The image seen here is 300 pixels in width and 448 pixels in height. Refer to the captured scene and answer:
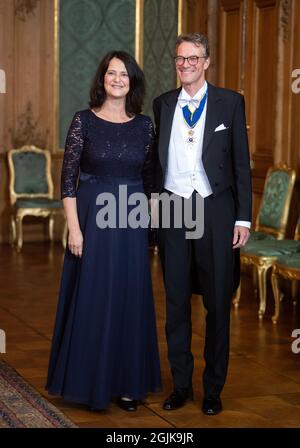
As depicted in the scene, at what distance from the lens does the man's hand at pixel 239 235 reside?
411cm

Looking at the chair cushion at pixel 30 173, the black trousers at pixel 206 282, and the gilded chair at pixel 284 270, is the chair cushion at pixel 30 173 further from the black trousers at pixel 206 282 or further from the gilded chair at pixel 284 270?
the black trousers at pixel 206 282

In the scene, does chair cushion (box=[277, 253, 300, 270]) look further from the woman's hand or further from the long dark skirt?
the woman's hand

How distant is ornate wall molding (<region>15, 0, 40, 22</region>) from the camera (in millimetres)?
9531

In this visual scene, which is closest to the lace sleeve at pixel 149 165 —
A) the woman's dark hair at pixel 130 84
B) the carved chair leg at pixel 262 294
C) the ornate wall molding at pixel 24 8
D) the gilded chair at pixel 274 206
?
the woman's dark hair at pixel 130 84

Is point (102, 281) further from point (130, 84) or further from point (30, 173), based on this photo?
point (30, 173)

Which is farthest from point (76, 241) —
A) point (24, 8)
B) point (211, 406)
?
point (24, 8)

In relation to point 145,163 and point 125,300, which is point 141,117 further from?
point 125,300

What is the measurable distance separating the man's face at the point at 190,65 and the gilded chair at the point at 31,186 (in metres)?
5.50

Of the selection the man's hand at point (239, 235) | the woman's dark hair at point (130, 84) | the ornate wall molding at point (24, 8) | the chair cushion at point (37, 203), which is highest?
the ornate wall molding at point (24, 8)

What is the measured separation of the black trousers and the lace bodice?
0.33 meters

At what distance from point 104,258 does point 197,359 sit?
1332 millimetres

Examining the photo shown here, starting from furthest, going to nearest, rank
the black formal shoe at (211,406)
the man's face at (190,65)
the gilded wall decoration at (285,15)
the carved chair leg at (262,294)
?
the gilded wall decoration at (285,15), the carved chair leg at (262,294), the black formal shoe at (211,406), the man's face at (190,65)

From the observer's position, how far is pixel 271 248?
6484 millimetres
